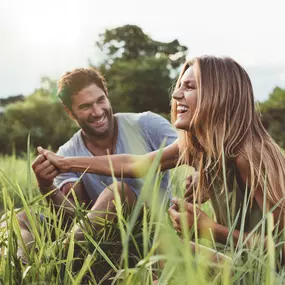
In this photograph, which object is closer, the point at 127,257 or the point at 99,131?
the point at 127,257

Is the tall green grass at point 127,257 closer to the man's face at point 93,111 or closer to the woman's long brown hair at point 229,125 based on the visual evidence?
the woman's long brown hair at point 229,125

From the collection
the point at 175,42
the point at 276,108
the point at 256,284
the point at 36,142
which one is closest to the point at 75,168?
the point at 256,284

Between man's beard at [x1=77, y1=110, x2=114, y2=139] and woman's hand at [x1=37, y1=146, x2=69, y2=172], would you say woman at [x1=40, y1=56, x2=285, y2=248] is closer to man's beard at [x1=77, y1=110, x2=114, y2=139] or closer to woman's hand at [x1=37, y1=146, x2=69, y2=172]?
woman's hand at [x1=37, y1=146, x2=69, y2=172]

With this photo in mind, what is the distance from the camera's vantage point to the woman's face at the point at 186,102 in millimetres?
1647

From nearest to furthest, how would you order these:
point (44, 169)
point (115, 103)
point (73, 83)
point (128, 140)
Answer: point (44, 169), point (128, 140), point (73, 83), point (115, 103)

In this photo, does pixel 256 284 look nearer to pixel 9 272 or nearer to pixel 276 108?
pixel 9 272

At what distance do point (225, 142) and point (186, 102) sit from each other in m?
0.17

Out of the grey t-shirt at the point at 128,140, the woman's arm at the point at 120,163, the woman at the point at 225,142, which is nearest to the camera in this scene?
the woman at the point at 225,142

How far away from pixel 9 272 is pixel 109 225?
1.87 feet

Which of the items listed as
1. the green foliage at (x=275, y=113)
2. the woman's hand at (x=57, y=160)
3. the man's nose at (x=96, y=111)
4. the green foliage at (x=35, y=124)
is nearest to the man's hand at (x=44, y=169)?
the woman's hand at (x=57, y=160)

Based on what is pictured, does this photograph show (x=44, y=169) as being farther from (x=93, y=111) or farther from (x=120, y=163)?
(x=93, y=111)

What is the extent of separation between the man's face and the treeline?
6.15 m

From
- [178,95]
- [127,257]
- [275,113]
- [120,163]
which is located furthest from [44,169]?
[275,113]

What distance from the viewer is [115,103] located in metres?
10.5
